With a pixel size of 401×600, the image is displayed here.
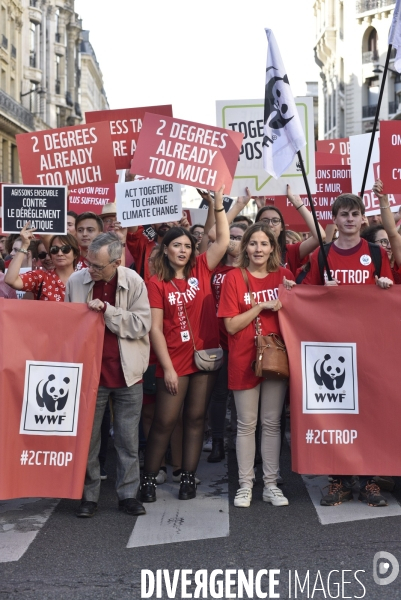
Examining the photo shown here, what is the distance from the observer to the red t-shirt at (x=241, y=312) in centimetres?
662

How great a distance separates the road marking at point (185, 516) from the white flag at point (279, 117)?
240 cm

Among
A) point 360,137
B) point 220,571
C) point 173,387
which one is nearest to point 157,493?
point 173,387

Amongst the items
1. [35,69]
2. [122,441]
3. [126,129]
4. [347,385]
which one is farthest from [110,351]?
[35,69]

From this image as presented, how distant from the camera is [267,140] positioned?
Answer: 7.37m

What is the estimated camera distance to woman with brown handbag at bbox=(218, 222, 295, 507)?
661 centimetres

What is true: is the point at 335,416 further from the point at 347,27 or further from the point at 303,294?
the point at 347,27

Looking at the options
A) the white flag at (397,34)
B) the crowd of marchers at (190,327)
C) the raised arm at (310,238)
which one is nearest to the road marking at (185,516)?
the crowd of marchers at (190,327)

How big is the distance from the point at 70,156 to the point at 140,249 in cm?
127

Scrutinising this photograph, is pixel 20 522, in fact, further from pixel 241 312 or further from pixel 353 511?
pixel 353 511

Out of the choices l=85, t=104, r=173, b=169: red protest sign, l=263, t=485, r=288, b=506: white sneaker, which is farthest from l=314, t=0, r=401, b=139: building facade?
l=263, t=485, r=288, b=506: white sneaker

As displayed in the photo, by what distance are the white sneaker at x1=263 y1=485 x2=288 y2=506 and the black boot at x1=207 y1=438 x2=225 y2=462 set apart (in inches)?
56.4

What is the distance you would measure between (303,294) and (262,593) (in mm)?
2494

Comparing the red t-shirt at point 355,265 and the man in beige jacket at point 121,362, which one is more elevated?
the red t-shirt at point 355,265

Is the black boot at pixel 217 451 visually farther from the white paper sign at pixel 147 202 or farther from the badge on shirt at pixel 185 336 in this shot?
the white paper sign at pixel 147 202
